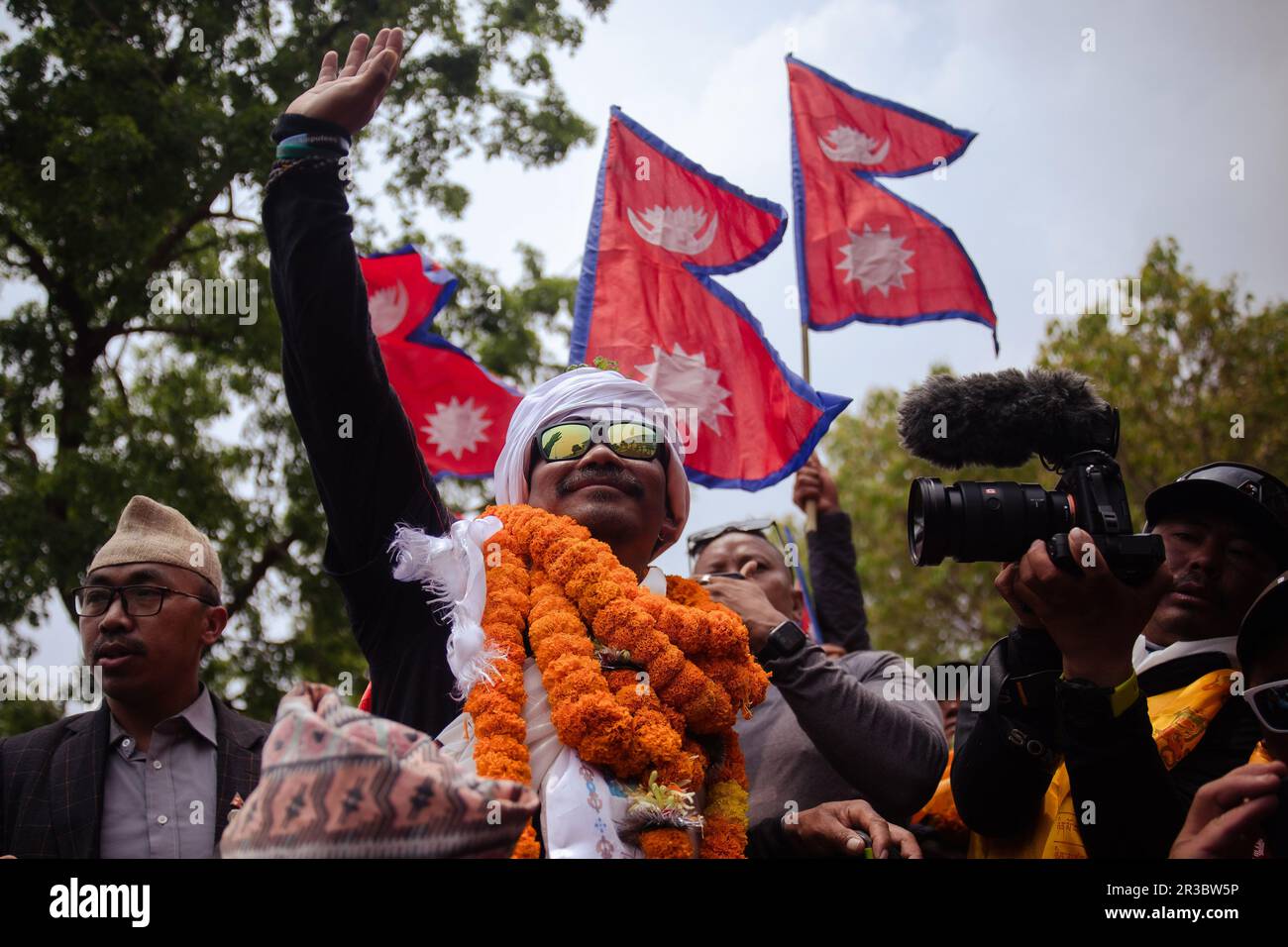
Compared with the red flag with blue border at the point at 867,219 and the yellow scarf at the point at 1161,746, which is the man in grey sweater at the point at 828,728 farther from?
the red flag with blue border at the point at 867,219

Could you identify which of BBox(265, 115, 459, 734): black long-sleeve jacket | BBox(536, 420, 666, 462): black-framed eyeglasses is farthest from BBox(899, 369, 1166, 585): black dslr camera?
BBox(265, 115, 459, 734): black long-sleeve jacket

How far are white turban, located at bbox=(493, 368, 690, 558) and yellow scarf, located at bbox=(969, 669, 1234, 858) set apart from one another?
1203 mm

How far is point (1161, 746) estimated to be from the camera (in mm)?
2889

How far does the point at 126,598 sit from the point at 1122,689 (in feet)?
8.46

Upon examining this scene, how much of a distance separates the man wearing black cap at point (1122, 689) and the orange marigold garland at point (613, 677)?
61 cm

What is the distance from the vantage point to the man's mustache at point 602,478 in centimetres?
319

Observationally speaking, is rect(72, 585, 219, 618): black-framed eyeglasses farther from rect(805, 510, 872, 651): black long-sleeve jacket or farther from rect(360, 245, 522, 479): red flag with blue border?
rect(360, 245, 522, 479): red flag with blue border

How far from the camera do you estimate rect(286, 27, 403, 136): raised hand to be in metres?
2.60

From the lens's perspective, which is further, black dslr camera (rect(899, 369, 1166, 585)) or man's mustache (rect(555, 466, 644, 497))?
man's mustache (rect(555, 466, 644, 497))

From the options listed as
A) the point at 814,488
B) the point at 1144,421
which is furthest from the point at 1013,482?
the point at 1144,421

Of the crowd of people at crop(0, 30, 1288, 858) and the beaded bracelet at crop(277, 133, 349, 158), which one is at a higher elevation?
the beaded bracelet at crop(277, 133, 349, 158)

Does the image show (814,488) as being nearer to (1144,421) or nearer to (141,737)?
(141,737)

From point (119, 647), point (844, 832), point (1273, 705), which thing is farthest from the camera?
point (119, 647)

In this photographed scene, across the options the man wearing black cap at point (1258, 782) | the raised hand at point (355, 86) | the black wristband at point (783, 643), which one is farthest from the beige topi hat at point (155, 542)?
the man wearing black cap at point (1258, 782)
